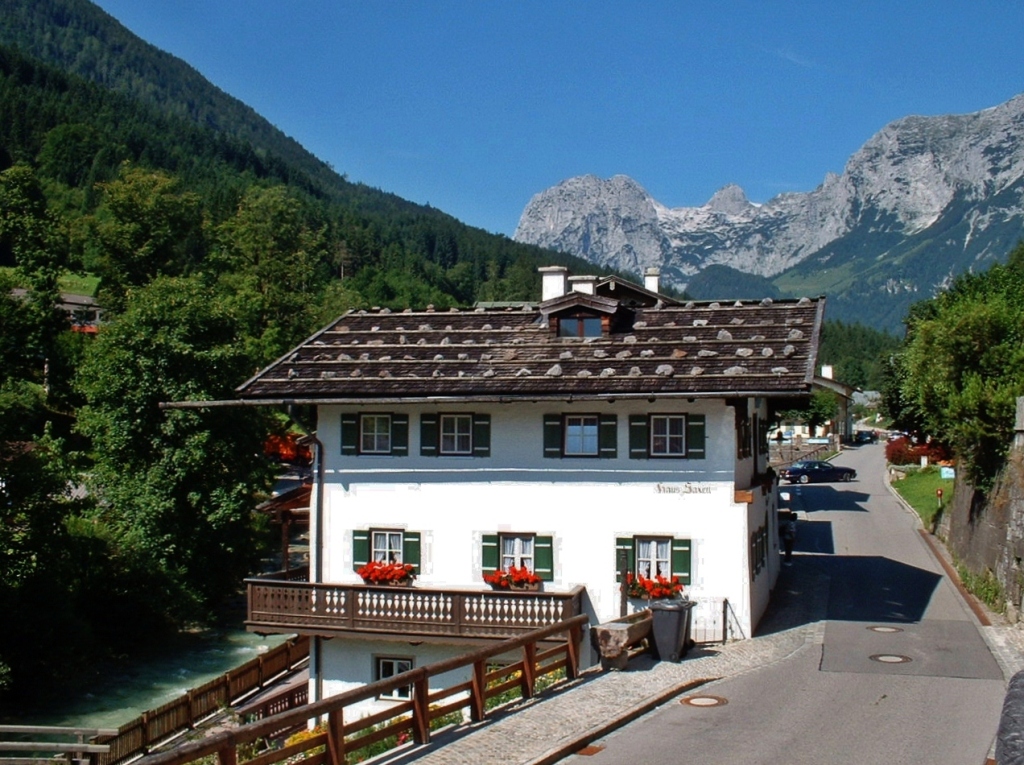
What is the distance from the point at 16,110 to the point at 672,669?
493ft

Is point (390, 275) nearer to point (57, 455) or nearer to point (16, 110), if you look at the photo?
point (16, 110)

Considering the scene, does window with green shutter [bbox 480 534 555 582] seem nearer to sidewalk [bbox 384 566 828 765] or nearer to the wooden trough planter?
sidewalk [bbox 384 566 828 765]

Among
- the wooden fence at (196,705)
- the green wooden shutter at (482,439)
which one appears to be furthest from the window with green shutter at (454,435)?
the wooden fence at (196,705)

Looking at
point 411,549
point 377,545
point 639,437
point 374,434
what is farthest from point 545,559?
point 374,434

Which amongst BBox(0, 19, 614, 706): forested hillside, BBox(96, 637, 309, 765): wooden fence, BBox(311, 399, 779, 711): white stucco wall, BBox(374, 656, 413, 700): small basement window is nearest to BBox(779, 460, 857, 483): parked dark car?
BBox(0, 19, 614, 706): forested hillside

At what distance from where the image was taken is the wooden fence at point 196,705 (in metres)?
24.7

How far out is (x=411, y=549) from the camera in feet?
83.7

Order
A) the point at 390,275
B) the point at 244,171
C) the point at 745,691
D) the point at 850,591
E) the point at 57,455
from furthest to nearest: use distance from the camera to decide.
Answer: the point at 244,171 < the point at 390,275 < the point at 57,455 < the point at 850,591 < the point at 745,691

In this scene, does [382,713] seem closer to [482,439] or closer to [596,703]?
[596,703]

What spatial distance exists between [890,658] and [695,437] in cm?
585

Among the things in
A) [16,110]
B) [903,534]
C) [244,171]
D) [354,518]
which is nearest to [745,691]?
[354,518]

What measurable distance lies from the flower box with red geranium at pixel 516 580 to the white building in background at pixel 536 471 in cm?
27

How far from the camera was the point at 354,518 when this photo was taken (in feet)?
85.1

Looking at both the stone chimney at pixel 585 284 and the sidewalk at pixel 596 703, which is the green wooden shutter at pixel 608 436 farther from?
the stone chimney at pixel 585 284
